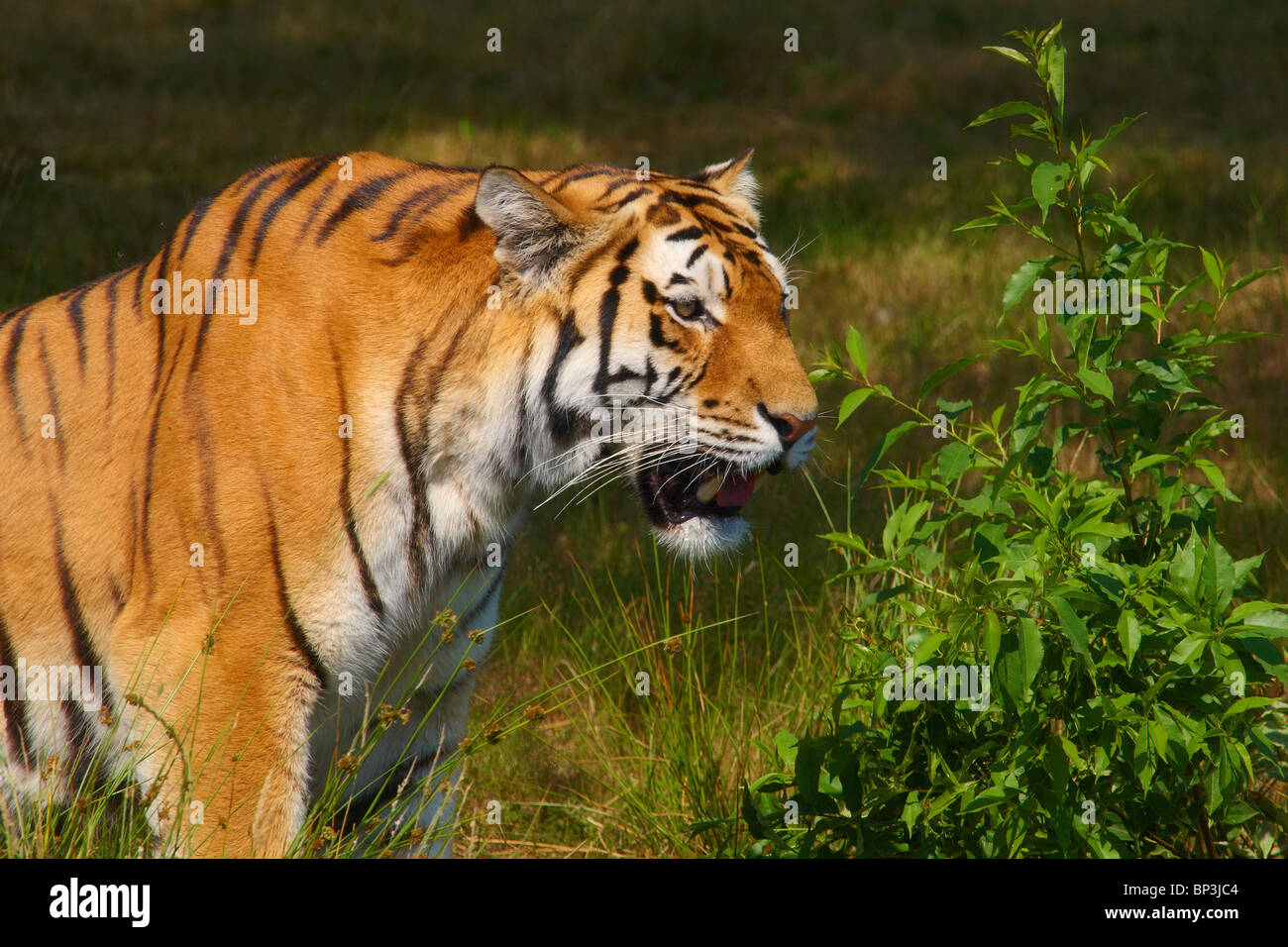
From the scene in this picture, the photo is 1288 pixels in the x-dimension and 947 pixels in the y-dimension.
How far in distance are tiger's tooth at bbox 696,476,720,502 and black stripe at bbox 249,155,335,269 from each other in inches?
39.6

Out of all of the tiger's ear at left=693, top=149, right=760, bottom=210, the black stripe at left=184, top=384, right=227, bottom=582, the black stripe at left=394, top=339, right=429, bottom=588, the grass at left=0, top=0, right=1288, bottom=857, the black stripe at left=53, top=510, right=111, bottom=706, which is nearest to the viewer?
the black stripe at left=184, top=384, right=227, bottom=582

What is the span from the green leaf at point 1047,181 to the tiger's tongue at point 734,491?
84cm

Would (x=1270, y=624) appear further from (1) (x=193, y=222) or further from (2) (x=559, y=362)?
(1) (x=193, y=222)

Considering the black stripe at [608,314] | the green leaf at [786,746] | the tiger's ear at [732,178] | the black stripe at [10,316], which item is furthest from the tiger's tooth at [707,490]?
the black stripe at [10,316]

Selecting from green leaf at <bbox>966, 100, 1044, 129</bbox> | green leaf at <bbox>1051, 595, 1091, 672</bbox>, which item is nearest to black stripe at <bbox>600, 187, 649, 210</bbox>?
green leaf at <bbox>966, 100, 1044, 129</bbox>

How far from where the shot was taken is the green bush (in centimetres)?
223

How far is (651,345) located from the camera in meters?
2.72

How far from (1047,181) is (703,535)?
1009 millimetres

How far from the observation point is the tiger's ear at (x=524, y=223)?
103 inches

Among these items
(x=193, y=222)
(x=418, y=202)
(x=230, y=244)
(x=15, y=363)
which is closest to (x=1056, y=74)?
(x=418, y=202)

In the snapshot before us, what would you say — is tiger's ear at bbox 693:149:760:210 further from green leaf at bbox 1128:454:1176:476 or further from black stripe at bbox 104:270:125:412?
black stripe at bbox 104:270:125:412

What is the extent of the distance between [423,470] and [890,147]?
691 cm

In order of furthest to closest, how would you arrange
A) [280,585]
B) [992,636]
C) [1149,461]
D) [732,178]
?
1. [732,178]
2. [280,585]
3. [1149,461]
4. [992,636]

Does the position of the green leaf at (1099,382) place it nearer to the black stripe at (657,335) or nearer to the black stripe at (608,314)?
the black stripe at (657,335)
